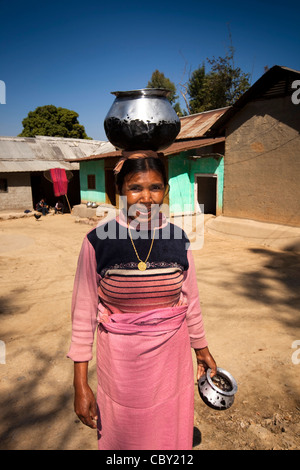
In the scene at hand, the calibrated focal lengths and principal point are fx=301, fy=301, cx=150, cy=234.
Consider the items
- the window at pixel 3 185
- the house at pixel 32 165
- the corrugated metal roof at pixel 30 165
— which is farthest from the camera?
the house at pixel 32 165

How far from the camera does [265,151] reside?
8.79 meters

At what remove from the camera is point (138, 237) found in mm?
1453

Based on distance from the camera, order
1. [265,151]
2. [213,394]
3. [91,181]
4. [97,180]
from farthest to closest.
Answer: [91,181] → [97,180] → [265,151] → [213,394]

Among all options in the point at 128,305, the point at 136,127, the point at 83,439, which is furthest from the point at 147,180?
the point at 83,439

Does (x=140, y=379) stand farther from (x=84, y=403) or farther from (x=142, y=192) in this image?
(x=142, y=192)

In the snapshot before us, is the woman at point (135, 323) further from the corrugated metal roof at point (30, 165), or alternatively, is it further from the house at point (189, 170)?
the corrugated metal roof at point (30, 165)

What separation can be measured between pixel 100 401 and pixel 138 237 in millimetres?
812

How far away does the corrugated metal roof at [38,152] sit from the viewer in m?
16.0

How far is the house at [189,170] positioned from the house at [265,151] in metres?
1.15

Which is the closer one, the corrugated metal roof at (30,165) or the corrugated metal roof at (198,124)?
the corrugated metal roof at (198,124)

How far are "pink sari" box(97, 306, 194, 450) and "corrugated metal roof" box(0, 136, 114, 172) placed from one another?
15579mm

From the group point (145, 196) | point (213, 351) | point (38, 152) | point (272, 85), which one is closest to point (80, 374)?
point (145, 196)

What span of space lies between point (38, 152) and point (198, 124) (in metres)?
9.70

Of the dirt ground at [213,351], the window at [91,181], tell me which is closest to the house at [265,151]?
the dirt ground at [213,351]
